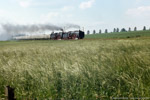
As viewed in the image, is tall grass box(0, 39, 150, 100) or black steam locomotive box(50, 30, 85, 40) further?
black steam locomotive box(50, 30, 85, 40)

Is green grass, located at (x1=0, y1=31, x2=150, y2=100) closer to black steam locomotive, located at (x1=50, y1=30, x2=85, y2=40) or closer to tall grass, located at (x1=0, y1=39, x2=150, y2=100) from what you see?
tall grass, located at (x1=0, y1=39, x2=150, y2=100)

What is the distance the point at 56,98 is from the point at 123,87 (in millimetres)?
1625

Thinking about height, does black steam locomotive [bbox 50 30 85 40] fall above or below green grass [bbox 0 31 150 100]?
above

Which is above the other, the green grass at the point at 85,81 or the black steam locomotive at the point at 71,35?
the black steam locomotive at the point at 71,35

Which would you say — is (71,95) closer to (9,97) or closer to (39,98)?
(39,98)

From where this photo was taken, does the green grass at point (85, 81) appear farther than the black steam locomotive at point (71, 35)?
No

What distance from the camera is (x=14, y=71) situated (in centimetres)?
489

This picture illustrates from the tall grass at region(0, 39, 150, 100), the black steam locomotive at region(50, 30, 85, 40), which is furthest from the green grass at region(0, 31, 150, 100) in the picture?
the black steam locomotive at region(50, 30, 85, 40)

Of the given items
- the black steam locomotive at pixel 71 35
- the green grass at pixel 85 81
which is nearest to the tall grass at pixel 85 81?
the green grass at pixel 85 81

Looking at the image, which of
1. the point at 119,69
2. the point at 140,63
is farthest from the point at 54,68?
the point at 140,63

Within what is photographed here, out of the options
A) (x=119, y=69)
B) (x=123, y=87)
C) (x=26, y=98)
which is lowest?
(x=26, y=98)

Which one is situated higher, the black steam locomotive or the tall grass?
the black steam locomotive

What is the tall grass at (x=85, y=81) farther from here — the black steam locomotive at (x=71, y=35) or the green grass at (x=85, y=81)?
the black steam locomotive at (x=71, y=35)

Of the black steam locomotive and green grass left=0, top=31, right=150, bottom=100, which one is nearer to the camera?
green grass left=0, top=31, right=150, bottom=100
